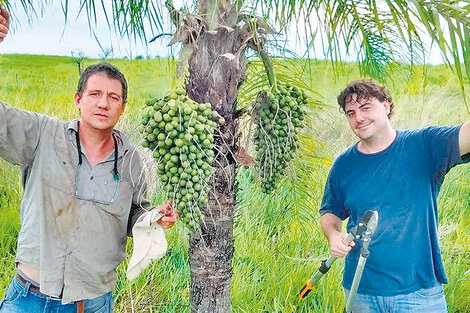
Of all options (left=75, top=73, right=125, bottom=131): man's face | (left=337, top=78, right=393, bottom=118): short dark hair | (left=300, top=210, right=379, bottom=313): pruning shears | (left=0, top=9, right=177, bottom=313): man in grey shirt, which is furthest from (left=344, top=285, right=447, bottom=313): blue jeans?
(left=75, top=73, right=125, bottom=131): man's face

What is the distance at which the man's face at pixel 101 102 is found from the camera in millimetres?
2162

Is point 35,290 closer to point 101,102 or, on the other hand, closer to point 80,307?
point 80,307

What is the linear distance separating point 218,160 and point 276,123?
32 cm

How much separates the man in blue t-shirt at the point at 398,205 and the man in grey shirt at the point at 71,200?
904 mm

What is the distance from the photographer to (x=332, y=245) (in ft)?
7.66

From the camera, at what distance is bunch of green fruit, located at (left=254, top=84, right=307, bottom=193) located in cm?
233

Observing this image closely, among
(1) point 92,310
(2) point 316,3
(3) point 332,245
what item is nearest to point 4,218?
(1) point 92,310

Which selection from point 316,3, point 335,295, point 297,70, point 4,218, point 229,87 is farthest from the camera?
point 4,218

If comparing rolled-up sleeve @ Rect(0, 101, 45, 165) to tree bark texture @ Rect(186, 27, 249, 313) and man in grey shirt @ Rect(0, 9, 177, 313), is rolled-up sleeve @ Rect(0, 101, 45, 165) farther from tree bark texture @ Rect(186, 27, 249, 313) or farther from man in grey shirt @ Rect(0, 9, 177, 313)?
tree bark texture @ Rect(186, 27, 249, 313)

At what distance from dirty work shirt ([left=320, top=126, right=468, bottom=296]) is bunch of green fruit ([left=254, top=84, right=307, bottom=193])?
39 centimetres

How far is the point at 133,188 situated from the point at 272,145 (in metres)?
0.64

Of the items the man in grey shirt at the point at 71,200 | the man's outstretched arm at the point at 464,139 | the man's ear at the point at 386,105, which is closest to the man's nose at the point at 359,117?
the man's ear at the point at 386,105

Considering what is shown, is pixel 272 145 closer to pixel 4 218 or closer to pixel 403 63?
pixel 403 63

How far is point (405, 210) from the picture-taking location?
2262 mm
